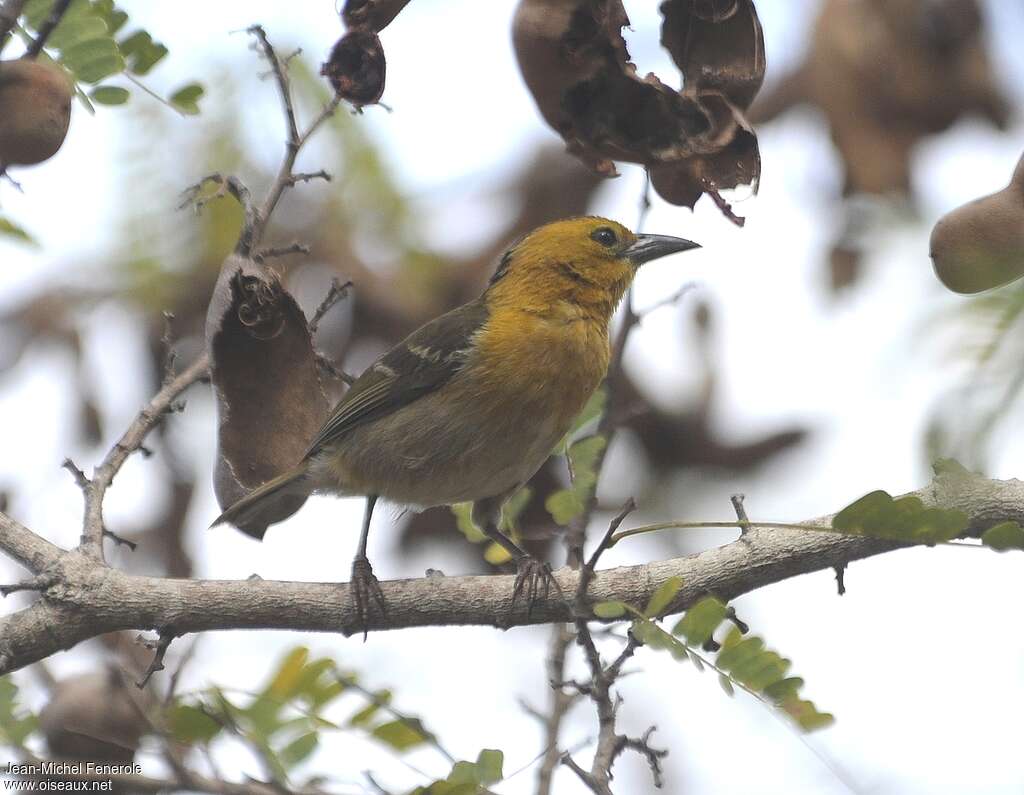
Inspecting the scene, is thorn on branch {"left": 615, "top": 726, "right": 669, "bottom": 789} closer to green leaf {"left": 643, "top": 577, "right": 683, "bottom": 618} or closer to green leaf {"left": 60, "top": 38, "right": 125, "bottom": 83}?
green leaf {"left": 643, "top": 577, "right": 683, "bottom": 618}

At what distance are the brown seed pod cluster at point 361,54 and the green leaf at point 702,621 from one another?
138 centimetres

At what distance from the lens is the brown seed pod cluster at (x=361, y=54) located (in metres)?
2.59

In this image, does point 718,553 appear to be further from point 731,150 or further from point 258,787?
point 258,787

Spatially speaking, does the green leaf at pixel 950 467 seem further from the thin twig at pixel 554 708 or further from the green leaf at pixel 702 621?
the thin twig at pixel 554 708

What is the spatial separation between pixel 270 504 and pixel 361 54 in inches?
88.7

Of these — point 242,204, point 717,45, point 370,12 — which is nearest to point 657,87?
point 717,45

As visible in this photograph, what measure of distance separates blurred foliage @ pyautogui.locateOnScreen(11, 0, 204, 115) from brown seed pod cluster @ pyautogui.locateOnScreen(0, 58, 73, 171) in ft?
1.07

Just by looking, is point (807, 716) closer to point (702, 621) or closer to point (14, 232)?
point (702, 621)

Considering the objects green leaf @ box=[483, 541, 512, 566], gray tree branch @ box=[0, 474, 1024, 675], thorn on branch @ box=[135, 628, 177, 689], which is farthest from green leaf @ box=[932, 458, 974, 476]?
green leaf @ box=[483, 541, 512, 566]

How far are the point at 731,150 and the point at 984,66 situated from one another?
2.16 m

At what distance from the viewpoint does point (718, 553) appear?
343 centimetres

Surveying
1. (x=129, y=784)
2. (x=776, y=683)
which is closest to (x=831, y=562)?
(x=776, y=683)

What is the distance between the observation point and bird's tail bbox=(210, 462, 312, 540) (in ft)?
14.3

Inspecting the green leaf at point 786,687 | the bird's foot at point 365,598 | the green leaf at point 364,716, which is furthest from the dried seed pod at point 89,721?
the green leaf at point 786,687
